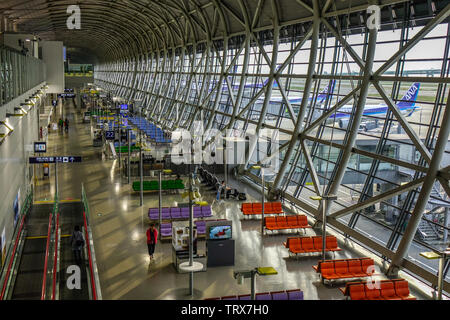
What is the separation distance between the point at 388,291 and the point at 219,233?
5492 mm

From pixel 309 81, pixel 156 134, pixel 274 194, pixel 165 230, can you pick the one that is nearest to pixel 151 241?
pixel 165 230

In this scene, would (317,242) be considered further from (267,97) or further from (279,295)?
(267,97)

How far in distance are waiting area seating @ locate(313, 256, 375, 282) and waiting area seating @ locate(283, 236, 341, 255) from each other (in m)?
1.65

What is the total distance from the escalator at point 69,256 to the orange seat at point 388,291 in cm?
772

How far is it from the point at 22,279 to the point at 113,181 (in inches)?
553

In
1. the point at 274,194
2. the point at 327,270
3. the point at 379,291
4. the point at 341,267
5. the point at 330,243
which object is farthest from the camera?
the point at 274,194

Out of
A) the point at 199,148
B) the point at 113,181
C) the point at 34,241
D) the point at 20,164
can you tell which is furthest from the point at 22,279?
the point at 199,148

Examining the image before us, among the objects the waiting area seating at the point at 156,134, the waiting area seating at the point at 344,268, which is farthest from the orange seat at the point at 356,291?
the waiting area seating at the point at 156,134

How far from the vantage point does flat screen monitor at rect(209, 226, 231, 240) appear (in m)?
16.2

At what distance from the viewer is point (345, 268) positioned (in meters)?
A: 15.4

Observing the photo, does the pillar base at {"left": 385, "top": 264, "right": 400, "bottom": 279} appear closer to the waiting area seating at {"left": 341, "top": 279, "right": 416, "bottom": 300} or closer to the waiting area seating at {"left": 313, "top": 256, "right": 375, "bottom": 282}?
the waiting area seating at {"left": 313, "top": 256, "right": 375, "bottom": 282}

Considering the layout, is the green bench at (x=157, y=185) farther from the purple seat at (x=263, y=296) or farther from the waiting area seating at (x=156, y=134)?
the purple seat at (x=263, y=296)
